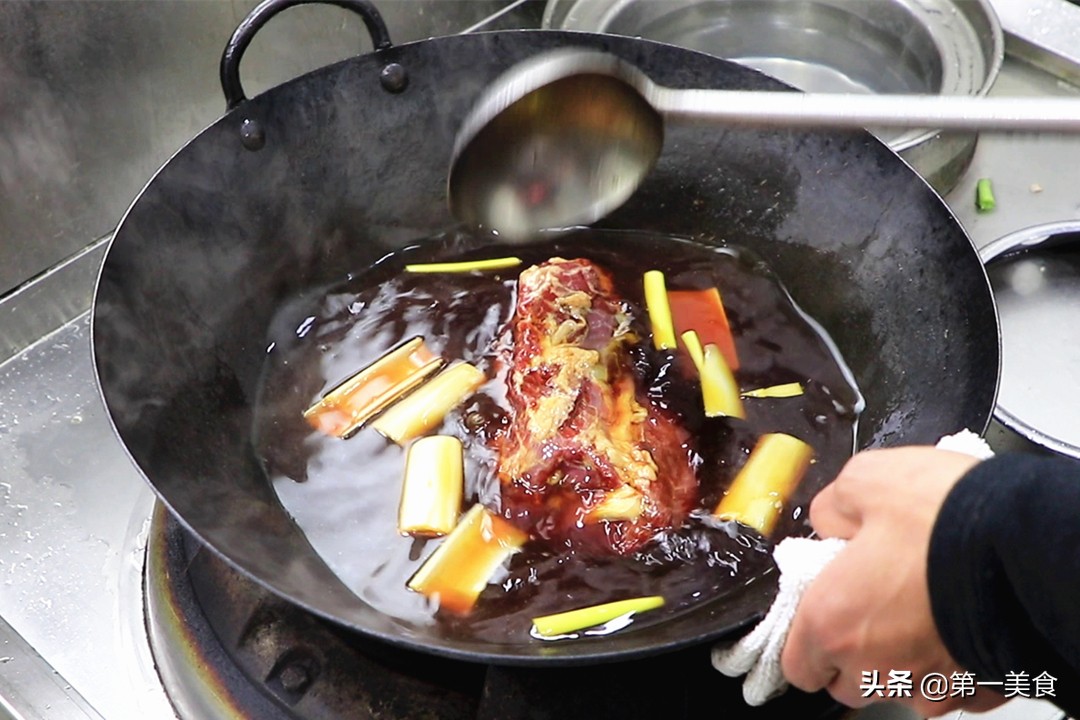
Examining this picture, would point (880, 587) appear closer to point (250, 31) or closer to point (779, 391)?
point (779, 391)

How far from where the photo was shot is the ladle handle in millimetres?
1326

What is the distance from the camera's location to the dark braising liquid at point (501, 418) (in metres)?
1.67

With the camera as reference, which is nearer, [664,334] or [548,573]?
[548,573]

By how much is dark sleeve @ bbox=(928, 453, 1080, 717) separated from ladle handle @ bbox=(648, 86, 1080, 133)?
56 cm

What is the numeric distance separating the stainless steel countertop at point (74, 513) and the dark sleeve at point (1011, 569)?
88 centimetres

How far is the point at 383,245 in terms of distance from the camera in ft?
7.66

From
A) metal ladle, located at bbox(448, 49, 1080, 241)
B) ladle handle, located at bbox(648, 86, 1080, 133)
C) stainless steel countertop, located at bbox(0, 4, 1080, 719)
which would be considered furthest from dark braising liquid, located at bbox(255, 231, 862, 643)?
ladle handle, located at bbox(648, 86, 1080, 133)

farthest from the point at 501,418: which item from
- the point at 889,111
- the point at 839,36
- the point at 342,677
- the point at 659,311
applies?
the point at 839,36

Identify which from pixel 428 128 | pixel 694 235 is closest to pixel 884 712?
pixel 694 235

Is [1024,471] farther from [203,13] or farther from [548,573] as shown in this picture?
[203,13]

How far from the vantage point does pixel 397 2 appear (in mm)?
2729

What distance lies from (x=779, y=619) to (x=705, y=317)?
102 centimetres

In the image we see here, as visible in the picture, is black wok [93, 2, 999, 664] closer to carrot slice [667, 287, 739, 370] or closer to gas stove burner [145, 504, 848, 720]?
gas stove burner [145, 504, 848, 720]

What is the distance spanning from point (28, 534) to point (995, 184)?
8.34 feet
